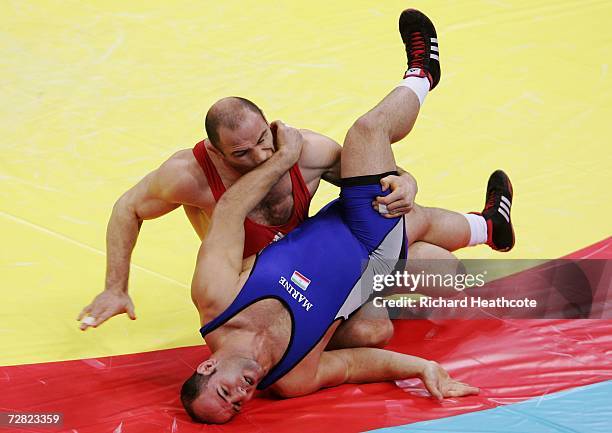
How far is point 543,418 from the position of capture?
290cm

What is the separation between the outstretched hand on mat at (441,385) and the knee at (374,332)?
268mm

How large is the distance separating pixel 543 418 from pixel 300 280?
2.83 ft

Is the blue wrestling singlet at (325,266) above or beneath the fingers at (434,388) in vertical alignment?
above

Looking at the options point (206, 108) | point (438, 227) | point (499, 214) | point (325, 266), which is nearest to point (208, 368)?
point (325, 266)

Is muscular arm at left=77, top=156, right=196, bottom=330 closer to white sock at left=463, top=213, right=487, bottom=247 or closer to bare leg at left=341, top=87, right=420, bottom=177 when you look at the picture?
bare leg at left=341, top=87, right=420, bottom=177

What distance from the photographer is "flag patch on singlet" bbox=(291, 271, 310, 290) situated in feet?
10.5

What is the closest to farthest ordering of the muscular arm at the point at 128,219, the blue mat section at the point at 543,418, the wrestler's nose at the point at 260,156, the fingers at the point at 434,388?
the blue mat section at the point at 543,418
the fingers at the point at 434,388
the wrestler's nose at the point at 260,156
the muscular arm at the point at 128,219

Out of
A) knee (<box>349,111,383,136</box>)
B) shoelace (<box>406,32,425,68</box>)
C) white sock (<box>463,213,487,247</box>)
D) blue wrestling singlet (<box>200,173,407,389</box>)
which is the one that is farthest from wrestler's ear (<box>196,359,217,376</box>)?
shoelace (<box>406,32,425,68</box>)

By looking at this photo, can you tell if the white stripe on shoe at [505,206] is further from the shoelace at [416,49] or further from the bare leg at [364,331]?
the bare leg at [364,331]

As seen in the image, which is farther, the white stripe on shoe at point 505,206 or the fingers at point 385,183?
the white stripe on shoe at point 505,206

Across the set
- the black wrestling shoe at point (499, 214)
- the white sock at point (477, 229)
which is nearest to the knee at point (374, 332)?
the white sock at point (477, 229)

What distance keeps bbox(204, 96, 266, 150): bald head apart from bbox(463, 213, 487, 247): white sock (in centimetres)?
106

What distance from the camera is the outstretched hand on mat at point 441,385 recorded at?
3070 mm

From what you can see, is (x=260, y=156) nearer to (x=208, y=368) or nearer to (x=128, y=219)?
(x=128, y=219)
